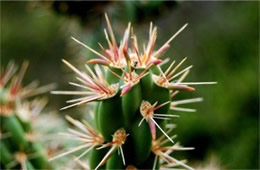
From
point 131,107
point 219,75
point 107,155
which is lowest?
point 219,75

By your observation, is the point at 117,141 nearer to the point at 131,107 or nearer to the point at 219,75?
the point at 131,107

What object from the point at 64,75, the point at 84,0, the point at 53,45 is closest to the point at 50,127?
the point at 84,0

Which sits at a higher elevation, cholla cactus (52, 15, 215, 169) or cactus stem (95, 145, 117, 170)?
cholla cactus (52, 15, 215, 169)

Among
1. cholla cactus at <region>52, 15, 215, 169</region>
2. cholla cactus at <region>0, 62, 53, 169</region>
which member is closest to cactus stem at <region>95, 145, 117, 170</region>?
cholla cactus at <region>52, 15, 215, 169</region>

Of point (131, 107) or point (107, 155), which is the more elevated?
point (131, 107)

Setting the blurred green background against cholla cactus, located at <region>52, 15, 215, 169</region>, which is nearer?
cholla cactus, located at <region>52, 15, 215, 169</region>

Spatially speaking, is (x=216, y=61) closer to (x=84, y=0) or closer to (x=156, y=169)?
(x=84, y=0)

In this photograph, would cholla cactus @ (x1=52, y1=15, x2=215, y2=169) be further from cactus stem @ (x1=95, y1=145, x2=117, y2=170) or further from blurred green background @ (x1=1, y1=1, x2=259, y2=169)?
blurred green background @ (x1=1, y1=1, x2=259, y2=169)

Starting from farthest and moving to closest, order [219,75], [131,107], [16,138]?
[219,75] < [16,138] < [131,107]

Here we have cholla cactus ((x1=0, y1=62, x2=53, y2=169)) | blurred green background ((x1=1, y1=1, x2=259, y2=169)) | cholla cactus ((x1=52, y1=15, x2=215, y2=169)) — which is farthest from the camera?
blurred green background ((x1=1, y1=1, x2=259, y2=169))

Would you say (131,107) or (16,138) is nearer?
(131,107)

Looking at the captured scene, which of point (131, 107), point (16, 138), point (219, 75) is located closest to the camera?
point (131, 107)

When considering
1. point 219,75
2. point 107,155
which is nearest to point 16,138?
point 107,155
